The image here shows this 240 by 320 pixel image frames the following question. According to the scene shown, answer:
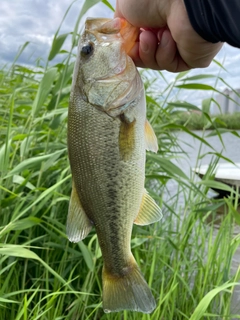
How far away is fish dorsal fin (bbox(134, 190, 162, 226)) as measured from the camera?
149 cm

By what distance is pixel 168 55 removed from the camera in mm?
1630

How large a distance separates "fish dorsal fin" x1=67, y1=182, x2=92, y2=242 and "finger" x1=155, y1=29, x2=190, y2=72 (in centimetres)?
60

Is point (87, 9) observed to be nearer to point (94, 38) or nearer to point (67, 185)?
point (94, 38)

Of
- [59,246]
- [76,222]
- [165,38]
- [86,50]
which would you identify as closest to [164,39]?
[165,38]

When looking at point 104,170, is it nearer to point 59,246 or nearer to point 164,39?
point 164,39

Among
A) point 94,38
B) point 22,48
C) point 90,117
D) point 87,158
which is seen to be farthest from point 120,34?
point 22,48

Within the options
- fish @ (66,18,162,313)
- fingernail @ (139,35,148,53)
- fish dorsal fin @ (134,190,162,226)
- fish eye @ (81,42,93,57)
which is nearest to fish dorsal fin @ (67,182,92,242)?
fish @ (66,18,162,313)

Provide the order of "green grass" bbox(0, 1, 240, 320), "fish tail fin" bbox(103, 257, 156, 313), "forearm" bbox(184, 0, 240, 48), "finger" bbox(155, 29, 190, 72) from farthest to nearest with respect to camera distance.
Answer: "green grass" bbox(0, 1, 240, 320)
"finger" bbox(155, 29, 190, 72)
"fish tail fin" bbox(103, 257, 156, 313)
"forearm" bbox(184, 0, 240, 48)

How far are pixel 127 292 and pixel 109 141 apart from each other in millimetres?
532

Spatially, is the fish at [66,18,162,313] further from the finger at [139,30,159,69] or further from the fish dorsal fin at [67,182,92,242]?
the finger at [139,30,159,69]

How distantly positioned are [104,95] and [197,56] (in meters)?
0.38

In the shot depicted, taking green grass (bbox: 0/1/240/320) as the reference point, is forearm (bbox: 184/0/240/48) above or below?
above

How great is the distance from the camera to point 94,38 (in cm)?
146

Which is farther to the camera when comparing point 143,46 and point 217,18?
point 143,46
